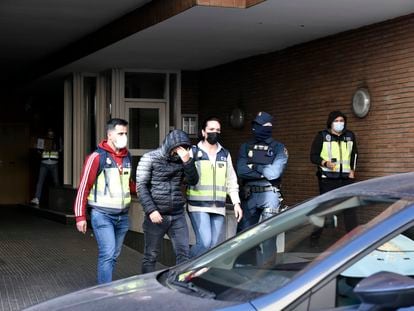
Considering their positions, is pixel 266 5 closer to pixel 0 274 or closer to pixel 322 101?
pixel 322 101

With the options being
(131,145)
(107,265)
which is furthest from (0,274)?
(131,145)

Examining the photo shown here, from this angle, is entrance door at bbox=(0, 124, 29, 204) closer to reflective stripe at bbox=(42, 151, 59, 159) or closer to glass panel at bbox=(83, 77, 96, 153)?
reflective stripe at bbox=(42, 151, 59, 159)

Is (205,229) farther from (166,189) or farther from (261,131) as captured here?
(261,131)

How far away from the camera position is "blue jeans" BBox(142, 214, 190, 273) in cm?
585

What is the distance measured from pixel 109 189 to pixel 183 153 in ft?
2.53

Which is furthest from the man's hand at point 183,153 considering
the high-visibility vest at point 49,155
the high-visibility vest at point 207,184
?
the high-visibility vest at point 49,155

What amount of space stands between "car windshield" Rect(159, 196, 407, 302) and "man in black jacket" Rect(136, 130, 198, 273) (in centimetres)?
219

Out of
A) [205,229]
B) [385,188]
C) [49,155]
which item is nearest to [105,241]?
[205,229]

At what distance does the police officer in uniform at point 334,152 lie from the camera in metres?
8.11

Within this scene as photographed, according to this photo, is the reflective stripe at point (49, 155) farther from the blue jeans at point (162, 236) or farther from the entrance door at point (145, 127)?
the blue jeans at point (162, 236)

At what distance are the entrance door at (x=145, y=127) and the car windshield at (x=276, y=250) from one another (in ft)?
32.7

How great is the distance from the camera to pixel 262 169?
6.44m

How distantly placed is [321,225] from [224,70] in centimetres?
969

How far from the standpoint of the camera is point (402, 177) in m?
3.16
